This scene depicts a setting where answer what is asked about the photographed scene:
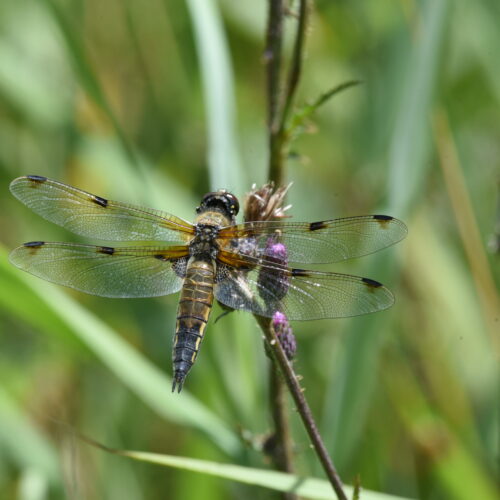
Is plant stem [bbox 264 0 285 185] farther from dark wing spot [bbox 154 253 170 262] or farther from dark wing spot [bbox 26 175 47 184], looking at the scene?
dark wing spot [bbox 26 175 47 184]

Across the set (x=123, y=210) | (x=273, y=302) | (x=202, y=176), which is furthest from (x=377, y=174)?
(x=273, y=302)

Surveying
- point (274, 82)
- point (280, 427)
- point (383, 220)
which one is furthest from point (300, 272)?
point (274, 82)

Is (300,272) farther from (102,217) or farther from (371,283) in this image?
(102,217)

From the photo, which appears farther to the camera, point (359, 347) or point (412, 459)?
point (412, 459)

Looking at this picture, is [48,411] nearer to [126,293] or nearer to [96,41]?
[126,293]

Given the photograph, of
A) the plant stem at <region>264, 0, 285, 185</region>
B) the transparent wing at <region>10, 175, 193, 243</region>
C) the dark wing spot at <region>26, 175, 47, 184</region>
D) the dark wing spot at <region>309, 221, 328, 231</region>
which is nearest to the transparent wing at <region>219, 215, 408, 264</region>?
the dark wing spot at <region>309, 221, 328, 231</region>

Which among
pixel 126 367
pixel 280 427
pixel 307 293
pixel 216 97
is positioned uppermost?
pixel 216 97

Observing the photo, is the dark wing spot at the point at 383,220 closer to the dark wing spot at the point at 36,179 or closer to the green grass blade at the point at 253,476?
the green grass blade at the point at 253,476
